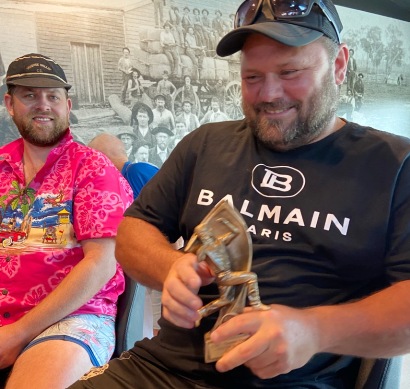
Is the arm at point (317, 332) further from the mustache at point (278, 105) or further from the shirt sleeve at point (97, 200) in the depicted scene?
the shirt sleeve at point (97, 200)

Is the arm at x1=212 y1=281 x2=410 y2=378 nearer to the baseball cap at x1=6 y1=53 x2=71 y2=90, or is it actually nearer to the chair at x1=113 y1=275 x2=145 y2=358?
the chair at x1=113 y1=275 x2=145 y2=358

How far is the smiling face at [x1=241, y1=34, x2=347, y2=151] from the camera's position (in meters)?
1.08

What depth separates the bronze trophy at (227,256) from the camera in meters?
0.76

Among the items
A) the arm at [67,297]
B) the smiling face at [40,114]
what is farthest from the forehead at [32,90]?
the arm at [67,297]

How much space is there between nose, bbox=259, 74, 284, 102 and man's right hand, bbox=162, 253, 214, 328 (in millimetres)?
475

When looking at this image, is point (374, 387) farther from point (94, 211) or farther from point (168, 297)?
point (94, 211)

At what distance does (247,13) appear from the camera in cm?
118

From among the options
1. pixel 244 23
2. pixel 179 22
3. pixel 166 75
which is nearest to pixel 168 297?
pixel 244 23

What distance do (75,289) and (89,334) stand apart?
0.14 metres

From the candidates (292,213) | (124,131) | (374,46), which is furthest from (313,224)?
(374,46)

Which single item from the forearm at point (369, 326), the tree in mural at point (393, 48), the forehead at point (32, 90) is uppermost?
the tree in mural at point (393, 48)

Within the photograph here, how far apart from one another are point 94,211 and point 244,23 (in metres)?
0.74

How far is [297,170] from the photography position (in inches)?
42.4

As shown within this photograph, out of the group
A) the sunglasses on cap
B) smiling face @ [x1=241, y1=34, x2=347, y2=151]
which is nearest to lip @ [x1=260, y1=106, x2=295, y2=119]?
smiling face @ [x1=241, y1=34, x2=347, y2=151]
